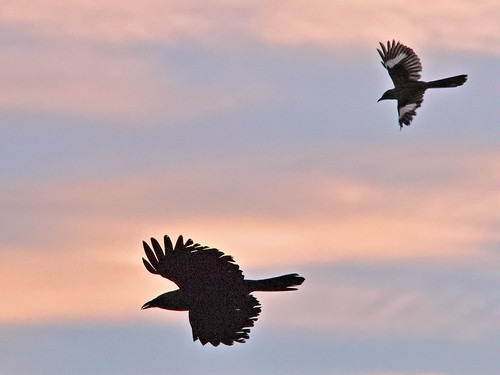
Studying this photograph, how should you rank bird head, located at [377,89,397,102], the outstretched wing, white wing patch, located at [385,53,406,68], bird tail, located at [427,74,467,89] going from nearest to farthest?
the outstretched wing < bird tail, located at [427,74,467,89] < white wing patch, located at [385,53,406,68] < bird head, located at [377,89,397,102]

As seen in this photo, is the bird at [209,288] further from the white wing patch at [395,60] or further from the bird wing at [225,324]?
the white wing patch at [395,60]

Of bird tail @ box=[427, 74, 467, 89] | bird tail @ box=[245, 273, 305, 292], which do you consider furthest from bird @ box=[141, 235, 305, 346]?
bird tail @ box=[427, 74, 467, 89]

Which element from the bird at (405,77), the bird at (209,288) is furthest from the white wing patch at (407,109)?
the bird at (209,288)

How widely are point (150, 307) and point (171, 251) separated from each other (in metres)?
1.66

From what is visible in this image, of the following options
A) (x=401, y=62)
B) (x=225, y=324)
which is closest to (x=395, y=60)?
(x=401, y=62)

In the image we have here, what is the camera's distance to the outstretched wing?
2297 centimetres

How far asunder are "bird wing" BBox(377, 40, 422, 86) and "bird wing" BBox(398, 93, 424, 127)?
1.66 ft

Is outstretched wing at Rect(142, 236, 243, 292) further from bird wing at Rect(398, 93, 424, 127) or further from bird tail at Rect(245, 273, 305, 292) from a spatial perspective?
bird wing at Rect(398, 93, 424, 127)

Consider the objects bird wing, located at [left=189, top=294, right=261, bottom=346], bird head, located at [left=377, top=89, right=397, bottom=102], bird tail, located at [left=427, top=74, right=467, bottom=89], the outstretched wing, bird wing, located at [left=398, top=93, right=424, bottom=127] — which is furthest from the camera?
bird head, located at [left=377, top=89, right=397, bottom=102]

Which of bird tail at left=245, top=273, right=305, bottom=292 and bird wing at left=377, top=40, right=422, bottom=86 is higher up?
bird wing at left=377, top=40, right=422, bottom=86

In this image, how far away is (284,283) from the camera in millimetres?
23266

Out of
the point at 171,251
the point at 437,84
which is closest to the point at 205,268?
the point at 171,251

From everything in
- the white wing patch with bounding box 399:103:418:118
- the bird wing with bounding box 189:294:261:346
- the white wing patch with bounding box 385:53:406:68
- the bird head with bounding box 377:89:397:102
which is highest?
the white wing patch with bounding box 385:53:406:68

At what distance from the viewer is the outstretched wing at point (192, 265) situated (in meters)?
23.0
